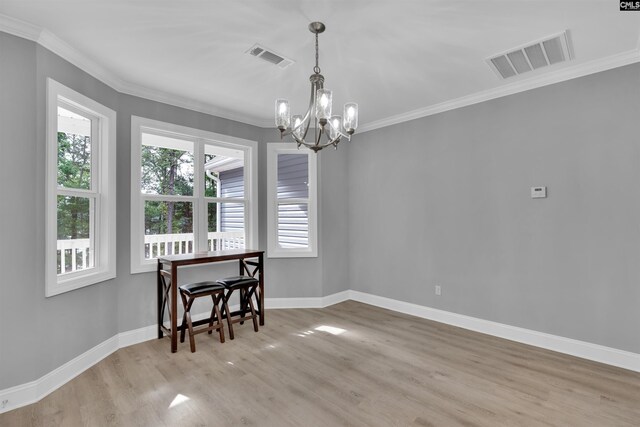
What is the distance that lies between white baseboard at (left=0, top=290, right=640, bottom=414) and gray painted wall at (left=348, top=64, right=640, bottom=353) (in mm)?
87

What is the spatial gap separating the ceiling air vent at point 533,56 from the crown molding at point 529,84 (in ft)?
0.80

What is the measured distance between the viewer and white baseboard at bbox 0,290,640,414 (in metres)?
2.30

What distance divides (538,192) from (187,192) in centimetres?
396

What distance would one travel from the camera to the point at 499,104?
353cm

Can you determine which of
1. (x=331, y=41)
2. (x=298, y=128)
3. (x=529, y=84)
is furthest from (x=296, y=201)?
(x=529, y=84)

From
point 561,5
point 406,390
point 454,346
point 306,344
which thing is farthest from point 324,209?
point 561,5

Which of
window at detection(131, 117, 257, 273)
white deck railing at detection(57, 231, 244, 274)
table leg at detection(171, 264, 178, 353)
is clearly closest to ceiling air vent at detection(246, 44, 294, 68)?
window at detection(131, 117, 257, 273)

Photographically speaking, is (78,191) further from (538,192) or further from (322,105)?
(538,192)

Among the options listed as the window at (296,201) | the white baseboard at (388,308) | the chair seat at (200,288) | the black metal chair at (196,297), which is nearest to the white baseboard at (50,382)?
the white baseboard at (388,308)

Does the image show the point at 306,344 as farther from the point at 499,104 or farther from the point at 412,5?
the point at 499,104

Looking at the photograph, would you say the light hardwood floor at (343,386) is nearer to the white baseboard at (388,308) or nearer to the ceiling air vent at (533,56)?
the white baseboard at (388,308)

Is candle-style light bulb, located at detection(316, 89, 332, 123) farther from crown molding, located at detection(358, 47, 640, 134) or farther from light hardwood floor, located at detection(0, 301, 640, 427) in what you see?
crown molding, located at detection(358, 47, 640, 134)

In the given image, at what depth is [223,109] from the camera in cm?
411

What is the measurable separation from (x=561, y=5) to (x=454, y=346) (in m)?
3.02
